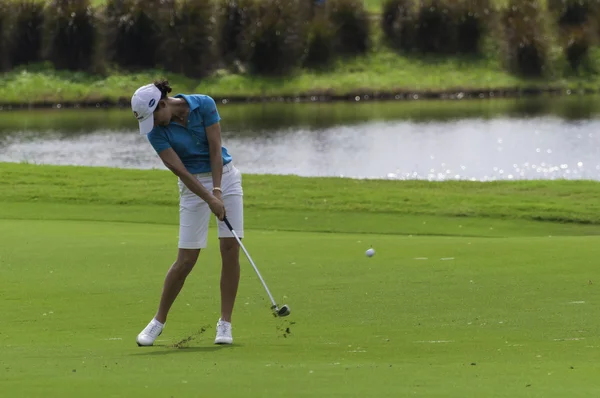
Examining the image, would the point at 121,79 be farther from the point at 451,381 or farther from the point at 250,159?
the point at 451,381

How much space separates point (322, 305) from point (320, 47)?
40.2 metres

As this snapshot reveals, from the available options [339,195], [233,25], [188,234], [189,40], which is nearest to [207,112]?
[188,234]

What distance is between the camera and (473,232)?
1464 cm

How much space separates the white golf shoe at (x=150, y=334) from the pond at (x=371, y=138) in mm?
18686

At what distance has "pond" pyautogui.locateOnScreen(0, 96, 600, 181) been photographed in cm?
2875

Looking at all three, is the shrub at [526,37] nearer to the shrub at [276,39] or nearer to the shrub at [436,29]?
the shrub at [436,29]

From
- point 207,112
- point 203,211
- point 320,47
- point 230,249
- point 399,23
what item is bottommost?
point 320,47

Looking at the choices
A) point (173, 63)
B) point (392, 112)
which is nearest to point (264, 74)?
point (173, 63)

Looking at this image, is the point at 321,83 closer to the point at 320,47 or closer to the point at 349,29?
the point at 320,47

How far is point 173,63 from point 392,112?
418 inches

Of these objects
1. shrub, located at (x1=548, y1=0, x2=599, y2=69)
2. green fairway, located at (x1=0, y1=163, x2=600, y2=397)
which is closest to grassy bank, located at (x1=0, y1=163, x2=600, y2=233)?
green fairway, located at (x1=0, y1=163, x2=600, y2=397)

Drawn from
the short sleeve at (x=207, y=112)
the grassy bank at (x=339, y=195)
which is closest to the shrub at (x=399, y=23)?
the grassy bank at (x=339, y=195)

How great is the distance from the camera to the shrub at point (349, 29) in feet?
162

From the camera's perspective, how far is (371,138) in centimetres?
3469
